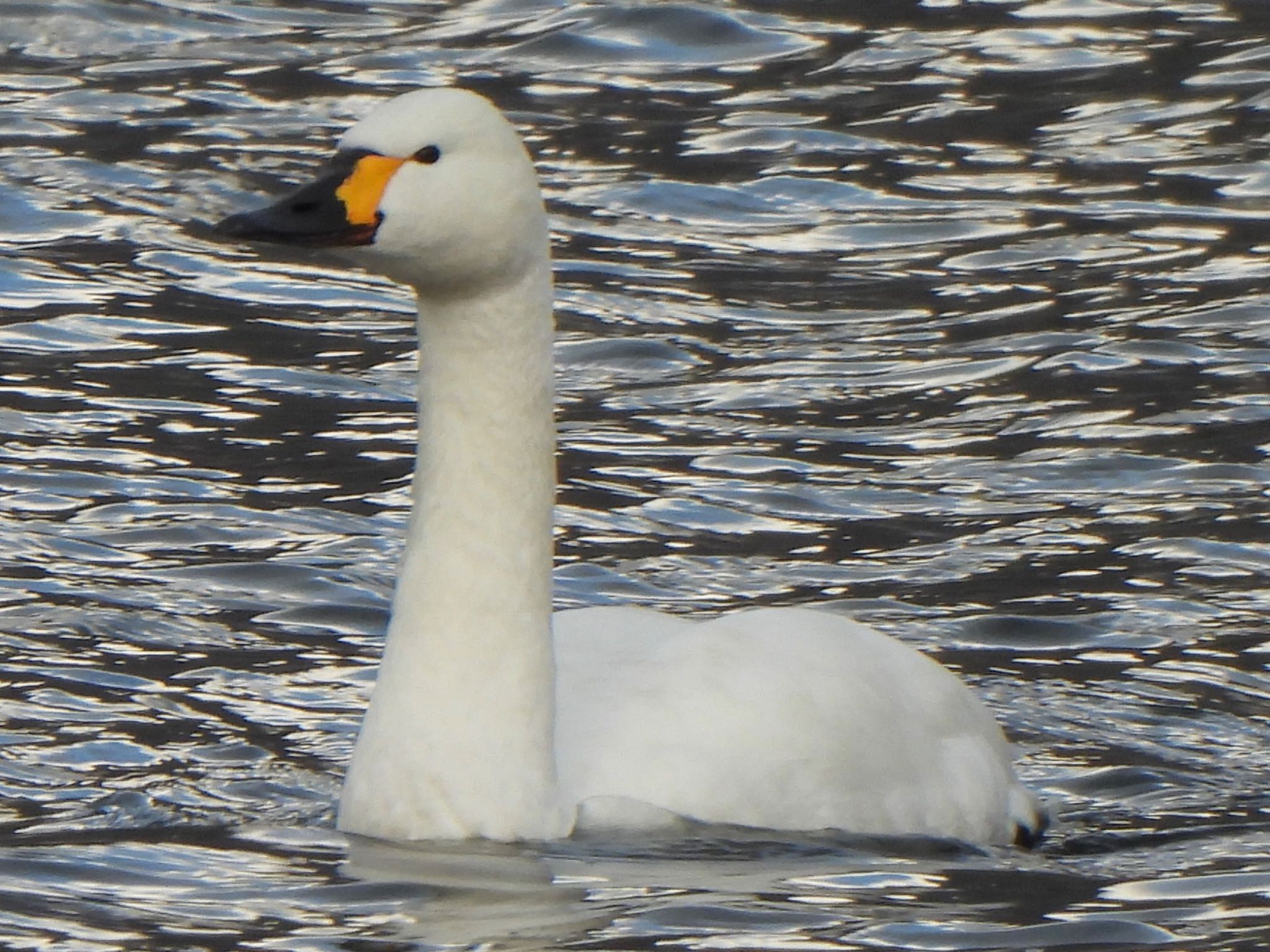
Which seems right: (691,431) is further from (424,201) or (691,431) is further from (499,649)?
(424,201)

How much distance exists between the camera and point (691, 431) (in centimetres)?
878

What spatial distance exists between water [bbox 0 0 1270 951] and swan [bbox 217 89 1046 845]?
4.3 inches

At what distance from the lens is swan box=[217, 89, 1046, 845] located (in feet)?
16.4

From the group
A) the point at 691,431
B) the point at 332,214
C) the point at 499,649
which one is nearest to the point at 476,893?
the point at 499,649

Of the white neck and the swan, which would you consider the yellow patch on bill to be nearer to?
the swan

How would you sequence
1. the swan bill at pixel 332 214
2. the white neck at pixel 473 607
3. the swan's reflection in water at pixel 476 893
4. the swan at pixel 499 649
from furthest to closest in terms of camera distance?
the white neck at pixel 473 607 < the swan at pixel 499 649 < the swan bill at pixel 332 214 < the swan's reflection in water at pixel 476 893

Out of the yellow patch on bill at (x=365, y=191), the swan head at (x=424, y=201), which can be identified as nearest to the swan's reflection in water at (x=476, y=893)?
the swan head at (x=424, y=201)

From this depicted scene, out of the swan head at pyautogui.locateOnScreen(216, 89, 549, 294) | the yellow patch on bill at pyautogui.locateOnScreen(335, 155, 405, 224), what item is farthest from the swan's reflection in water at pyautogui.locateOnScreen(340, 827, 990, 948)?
the yellow patch on bill at pyautogui.locateOnScreen(335, 155, 405, 224)

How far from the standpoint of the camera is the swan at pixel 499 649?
5012 mm

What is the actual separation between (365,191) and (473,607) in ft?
2.77

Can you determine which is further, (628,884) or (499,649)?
(499,649)

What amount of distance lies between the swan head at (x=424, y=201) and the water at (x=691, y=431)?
108cm

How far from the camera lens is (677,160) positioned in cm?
1193

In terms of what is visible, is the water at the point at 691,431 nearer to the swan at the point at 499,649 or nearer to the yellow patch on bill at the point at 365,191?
the swan at the point at 499,649
